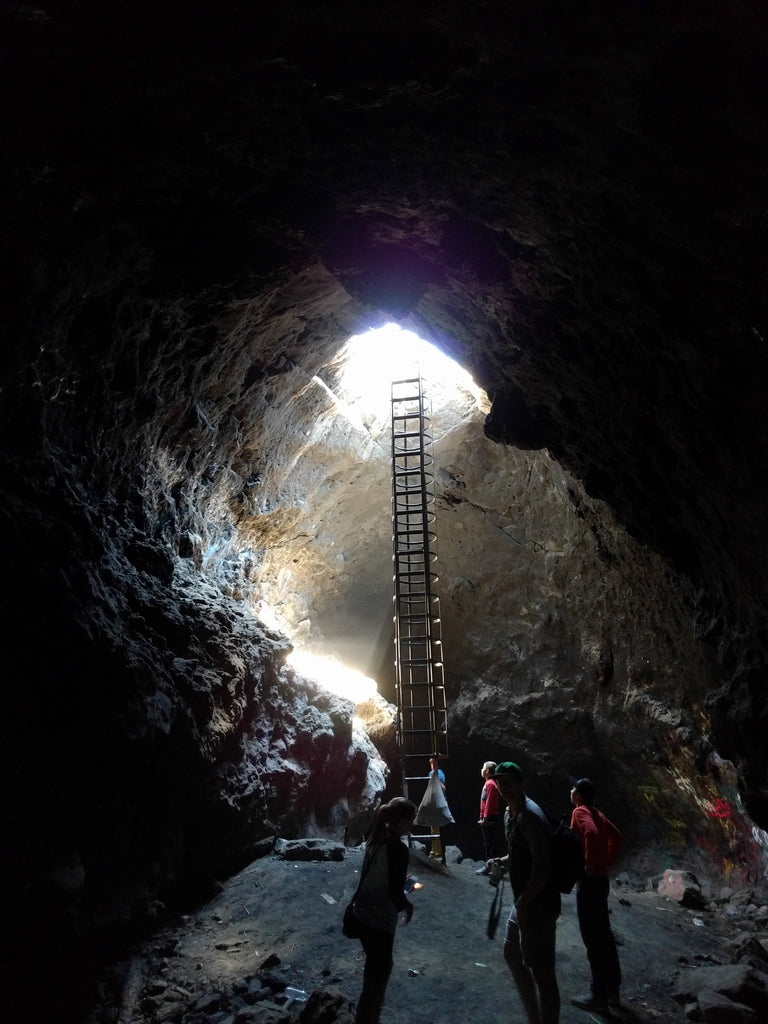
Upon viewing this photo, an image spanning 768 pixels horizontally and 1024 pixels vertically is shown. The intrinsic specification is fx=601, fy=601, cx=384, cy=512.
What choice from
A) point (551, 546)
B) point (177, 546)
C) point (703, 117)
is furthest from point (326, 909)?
point (551, 546)

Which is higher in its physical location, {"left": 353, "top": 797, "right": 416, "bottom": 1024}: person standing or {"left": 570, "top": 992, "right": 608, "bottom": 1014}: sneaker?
{"left": 353, "top": 797, "right": 416, "bottom": 1024}: person standing

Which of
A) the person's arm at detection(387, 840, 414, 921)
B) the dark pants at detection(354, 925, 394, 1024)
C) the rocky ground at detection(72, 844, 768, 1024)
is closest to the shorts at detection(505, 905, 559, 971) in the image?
the person's arm at detection(387, 840, 414, 921)

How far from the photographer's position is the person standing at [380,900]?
325 cm

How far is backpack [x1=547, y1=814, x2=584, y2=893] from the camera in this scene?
3451mm

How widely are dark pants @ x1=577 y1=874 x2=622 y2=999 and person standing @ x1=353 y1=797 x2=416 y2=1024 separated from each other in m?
1.64

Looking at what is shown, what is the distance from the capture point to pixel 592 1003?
4.17 m

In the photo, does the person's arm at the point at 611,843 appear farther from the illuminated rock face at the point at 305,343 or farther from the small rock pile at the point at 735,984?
the illuminated rock face at the point at 305,343

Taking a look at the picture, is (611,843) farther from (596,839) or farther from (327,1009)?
(327,1009)

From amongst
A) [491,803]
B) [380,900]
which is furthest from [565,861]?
[491,803]

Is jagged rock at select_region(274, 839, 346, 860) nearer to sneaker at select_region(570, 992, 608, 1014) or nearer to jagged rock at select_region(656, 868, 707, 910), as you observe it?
sneaker at select_region(570, 992, 608, 1014)

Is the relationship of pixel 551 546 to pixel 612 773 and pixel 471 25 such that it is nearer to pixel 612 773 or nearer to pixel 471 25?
pixel 612 773

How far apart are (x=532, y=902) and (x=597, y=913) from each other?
126 cm

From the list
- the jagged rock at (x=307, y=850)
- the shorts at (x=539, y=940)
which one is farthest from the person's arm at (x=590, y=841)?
the jagged rock at (x=307, y=850)

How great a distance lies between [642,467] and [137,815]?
549cm
